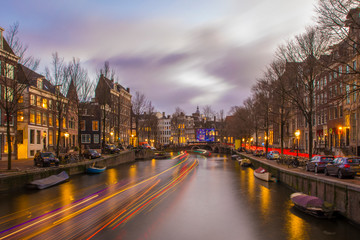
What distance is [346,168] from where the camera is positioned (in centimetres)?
2264

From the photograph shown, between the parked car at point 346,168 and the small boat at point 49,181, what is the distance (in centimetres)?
2771

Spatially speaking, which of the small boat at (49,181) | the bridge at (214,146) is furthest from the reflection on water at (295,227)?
the bridge at (214,146)

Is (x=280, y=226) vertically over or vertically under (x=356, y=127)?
under

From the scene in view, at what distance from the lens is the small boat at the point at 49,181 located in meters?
29.4

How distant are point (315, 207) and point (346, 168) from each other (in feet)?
15.5

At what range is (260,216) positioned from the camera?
2145 cm

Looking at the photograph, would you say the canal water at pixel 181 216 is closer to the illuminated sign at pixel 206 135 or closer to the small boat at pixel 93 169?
the small boat at pixel 93 169

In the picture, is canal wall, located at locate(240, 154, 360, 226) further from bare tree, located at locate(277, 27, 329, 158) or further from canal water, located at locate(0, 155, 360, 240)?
bare tree, located at locate(277, 27, 329, 158)

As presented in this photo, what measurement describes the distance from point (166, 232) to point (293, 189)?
18.5 metres

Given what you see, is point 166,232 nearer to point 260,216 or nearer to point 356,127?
point 260,216

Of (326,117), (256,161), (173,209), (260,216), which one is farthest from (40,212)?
(326,117)

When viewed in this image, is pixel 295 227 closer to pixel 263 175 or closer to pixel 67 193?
pixel 67 193

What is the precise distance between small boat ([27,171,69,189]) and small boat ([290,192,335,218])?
964 inches

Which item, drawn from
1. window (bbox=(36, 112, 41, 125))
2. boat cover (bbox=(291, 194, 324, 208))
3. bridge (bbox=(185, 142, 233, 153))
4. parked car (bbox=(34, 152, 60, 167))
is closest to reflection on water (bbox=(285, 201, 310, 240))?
boat cover (bbox=(291, 194, 324, 208))
